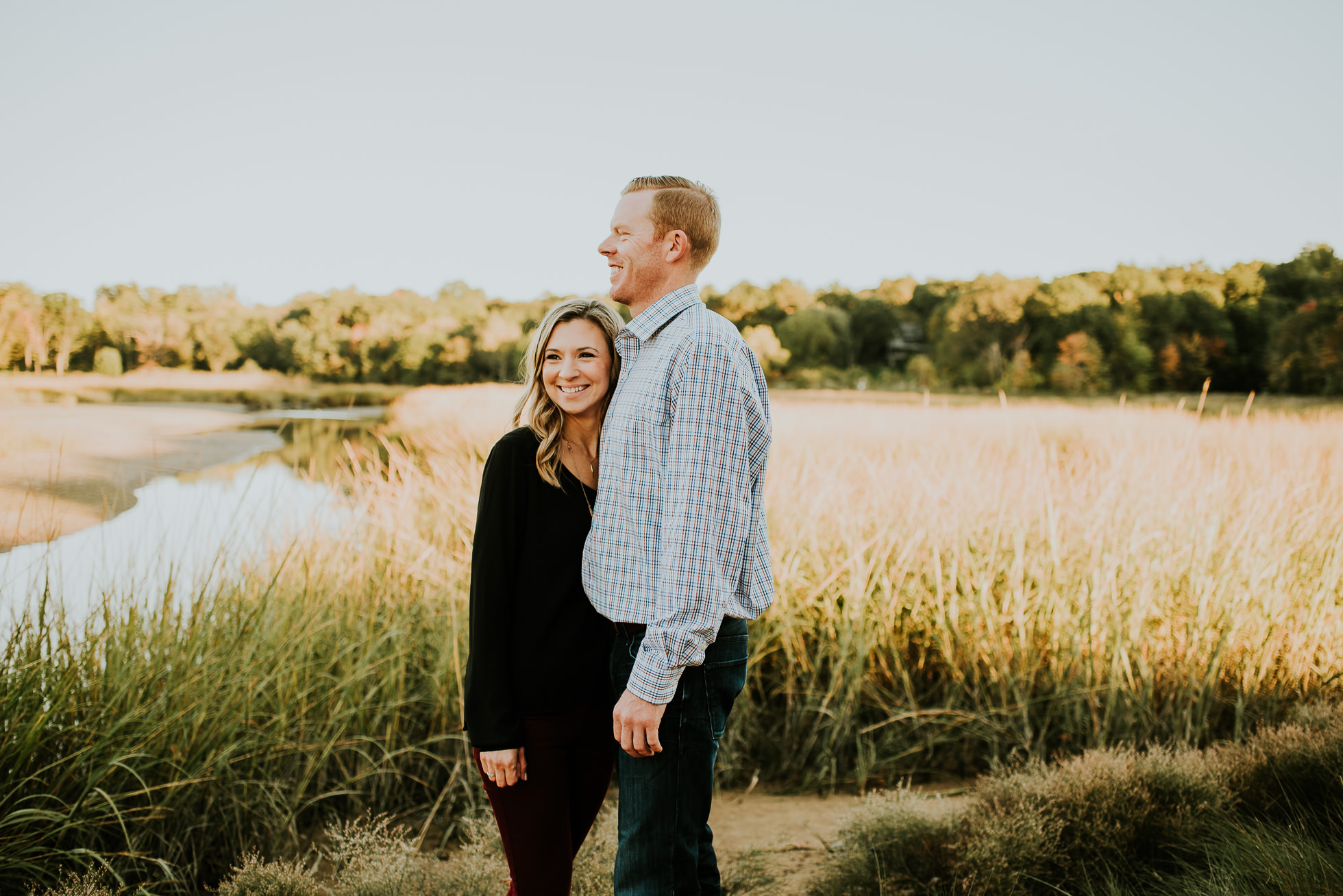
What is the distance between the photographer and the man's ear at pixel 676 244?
1630 millimetres

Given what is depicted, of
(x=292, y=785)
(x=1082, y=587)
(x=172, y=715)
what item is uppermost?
(x=1082, y=587)

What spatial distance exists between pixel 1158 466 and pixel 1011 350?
38123mm

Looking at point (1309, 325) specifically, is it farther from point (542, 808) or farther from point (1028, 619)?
point (542, 808)

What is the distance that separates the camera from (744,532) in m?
1.46

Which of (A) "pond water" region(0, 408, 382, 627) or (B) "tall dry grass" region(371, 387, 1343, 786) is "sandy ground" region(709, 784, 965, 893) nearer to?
(B) "tall dry grass" region(371, 387, 1343, 786)

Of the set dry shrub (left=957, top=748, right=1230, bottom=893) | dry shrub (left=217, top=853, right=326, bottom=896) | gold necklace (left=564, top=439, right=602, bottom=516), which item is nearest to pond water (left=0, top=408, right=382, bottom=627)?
dry shrub (left=217, top=853, right=326, bottom=896)

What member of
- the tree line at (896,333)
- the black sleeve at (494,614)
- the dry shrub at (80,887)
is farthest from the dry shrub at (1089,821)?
the tree line at (896,333)

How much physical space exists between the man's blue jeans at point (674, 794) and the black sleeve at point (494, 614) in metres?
0.27

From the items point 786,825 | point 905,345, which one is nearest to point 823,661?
point 786,825

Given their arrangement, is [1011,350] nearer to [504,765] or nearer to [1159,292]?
[1159,292]

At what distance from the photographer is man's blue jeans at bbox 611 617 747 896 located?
1438mm

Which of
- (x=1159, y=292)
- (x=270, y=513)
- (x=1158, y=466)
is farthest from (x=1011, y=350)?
(x=270, y=513)

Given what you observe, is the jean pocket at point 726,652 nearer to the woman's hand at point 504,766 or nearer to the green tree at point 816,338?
the woman's hand at point 504,766

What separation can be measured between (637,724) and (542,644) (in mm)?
297
